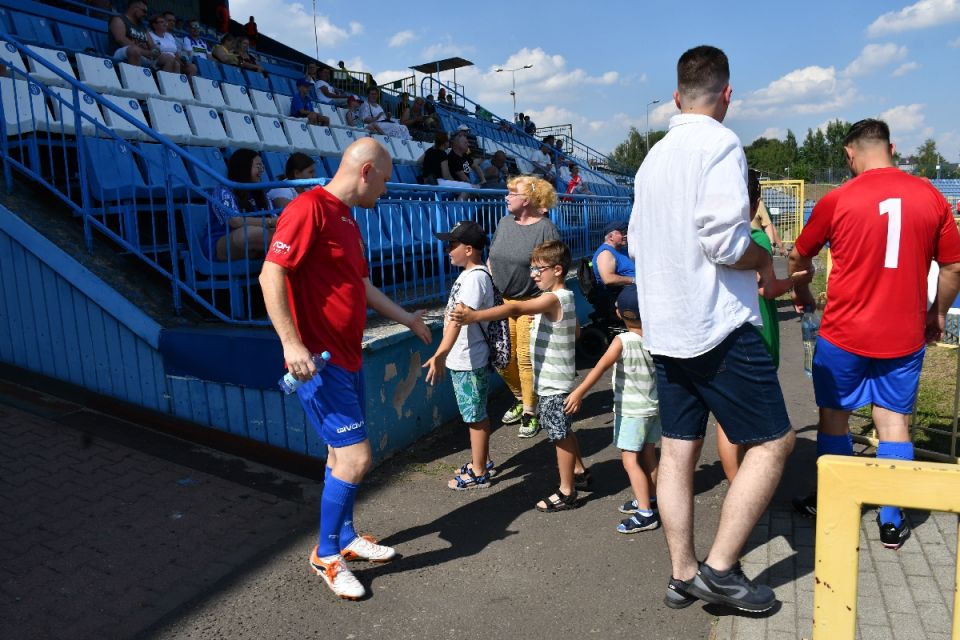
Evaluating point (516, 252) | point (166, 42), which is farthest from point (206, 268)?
point (166, 42)

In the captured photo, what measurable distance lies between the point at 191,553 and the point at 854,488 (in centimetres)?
300

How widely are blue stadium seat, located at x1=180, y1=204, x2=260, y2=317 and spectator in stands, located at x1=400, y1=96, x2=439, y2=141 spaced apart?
1075 cm

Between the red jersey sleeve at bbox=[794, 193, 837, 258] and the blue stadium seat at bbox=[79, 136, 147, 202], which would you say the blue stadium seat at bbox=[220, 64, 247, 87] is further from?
the red jersey sleeve at bbox=[794, 193, 837, 258]

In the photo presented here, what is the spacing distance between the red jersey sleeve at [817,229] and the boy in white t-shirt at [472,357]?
170cm

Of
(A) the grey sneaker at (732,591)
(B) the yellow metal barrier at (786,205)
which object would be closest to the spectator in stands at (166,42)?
(A) the grey sneaker at (732,591)

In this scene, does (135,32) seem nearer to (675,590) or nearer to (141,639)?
(141,639)

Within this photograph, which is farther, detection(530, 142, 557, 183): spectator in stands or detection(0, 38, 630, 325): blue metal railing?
detection(530, 142, 557, 183): spectator in stands

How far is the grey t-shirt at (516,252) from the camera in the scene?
5.34m

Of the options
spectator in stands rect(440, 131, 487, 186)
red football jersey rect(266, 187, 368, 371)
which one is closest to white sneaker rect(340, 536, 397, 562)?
red football jersey rect(266, 187, 368, 371)

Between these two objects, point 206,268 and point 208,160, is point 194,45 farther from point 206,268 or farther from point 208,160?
point 206,268

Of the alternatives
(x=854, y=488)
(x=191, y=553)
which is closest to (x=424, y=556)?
(x=191, y=553)

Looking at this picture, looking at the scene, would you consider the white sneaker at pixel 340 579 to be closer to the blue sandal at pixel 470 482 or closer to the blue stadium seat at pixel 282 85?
the blue sandal at pixel 470 482

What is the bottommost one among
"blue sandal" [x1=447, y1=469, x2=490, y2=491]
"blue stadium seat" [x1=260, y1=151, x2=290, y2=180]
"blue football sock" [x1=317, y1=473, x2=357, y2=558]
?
"blue sandal" [x1=447, y1=469, x2=490, y2=491]

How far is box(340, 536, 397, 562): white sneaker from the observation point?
3377 millimetres
